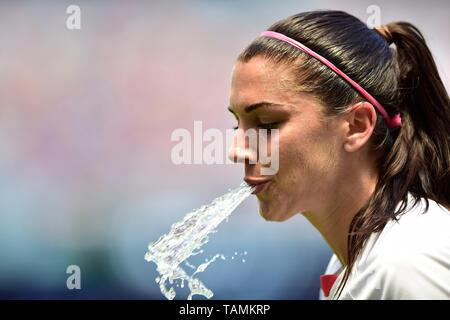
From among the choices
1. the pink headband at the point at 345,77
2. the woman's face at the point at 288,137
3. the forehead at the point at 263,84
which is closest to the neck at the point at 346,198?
the woman's face at the point at 288,137

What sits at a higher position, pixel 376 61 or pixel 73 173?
pixel 376 61

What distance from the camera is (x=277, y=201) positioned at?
66.0 inches

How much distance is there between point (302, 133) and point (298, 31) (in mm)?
332

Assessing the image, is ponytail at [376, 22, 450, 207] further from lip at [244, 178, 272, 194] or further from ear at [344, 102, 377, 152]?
lip at [244, 178, 272, 194]

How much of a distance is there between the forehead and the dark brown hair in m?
0.03

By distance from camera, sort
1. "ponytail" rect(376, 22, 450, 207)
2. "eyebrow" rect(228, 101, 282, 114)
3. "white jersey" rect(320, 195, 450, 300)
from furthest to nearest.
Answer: "ponytail" rect(376, 22, 450, 207) → "eyebrow" rect(228, 101, 282, 114) → "white jersey" rect(320, 195, 450, 300)

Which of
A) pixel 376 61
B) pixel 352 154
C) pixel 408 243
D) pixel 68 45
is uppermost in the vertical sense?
pixel 68 45

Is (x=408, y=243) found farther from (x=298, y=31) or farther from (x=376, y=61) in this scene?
(x=298, y=31)

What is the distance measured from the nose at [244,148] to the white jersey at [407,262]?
1.40 feet

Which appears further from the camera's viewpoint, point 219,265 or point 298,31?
point 219,265

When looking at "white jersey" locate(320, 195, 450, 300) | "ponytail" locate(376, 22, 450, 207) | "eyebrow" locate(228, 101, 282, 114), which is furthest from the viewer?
"ponytail" locate(376, 22, 450, 207)

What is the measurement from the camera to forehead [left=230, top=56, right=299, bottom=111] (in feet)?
5.35

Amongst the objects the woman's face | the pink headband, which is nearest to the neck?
the woman's face
